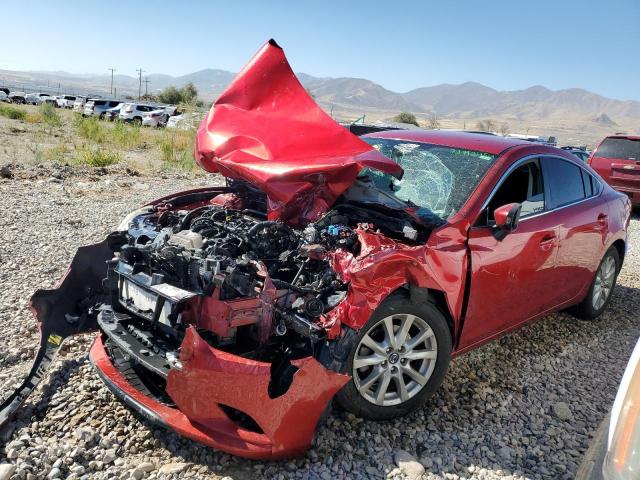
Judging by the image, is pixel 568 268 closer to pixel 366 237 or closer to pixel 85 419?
pixel 366 237

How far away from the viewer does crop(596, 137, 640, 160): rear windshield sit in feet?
36.8

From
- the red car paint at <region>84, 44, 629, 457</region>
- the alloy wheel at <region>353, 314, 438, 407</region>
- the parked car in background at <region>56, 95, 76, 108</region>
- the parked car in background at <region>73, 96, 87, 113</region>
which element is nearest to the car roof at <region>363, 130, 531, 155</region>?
the red car paint at <region>84, 44, 629, 457</region>

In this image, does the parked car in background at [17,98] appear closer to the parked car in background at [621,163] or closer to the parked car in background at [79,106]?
the parked car in background at [79,106]

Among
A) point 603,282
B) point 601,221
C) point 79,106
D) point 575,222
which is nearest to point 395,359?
point 575,222

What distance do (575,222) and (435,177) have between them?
4.44 ft

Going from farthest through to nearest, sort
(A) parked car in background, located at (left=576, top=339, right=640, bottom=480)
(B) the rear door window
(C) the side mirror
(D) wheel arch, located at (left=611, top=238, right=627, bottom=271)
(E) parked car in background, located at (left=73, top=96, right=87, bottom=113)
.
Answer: (E) parked car in background, located at (left=73, top=96, right=87, bottom=113)
(D) wheel arch, located at (left=611, top=238, right=627, bottom=271)
(B) the rear door window
(C) the side mirror
(A) parked car in background, located at (left=576, top=339, right=640, bottom=480)

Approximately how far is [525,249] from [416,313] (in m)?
1.13

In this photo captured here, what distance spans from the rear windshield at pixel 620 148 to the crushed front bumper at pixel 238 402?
11.1 metres

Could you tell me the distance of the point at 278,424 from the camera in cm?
257

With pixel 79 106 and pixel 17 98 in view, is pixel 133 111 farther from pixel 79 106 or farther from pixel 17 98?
pixel 17 98

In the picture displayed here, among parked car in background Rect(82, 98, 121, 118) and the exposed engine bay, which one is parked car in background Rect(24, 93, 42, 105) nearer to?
parked car in background Rect(82, 98, 121, 118)

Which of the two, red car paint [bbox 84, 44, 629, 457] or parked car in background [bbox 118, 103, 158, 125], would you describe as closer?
red car paint [bbox 84, 44, 629, 457]

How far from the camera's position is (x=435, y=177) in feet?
12.4

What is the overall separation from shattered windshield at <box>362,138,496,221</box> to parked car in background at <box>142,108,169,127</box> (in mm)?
26404
